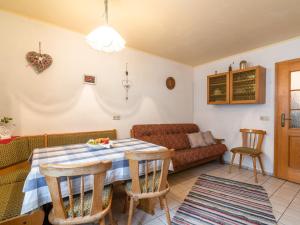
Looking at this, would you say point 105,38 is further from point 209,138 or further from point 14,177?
point 209,138

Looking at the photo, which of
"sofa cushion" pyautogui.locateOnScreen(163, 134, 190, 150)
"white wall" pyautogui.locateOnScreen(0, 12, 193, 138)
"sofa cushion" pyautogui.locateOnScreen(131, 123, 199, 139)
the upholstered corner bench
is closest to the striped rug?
"sofa cushion" pyautogui.locateOnScreen(163, 134, 190, 150)

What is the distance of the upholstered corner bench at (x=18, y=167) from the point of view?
1286mm

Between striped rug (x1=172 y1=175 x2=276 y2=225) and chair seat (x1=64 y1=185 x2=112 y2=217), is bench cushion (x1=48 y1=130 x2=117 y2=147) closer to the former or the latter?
chair seat (x1=64 y1=185 x2=112 y2=217)

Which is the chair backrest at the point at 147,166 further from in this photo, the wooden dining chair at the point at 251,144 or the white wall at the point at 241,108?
the white wall at the point at 241,108

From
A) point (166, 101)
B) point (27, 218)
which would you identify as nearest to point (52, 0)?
point (27, 218)

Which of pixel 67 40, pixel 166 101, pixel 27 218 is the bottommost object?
pixel 27 218

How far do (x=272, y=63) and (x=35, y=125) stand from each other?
4.34 m

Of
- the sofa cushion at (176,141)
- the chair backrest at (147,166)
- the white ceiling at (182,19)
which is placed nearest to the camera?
the chair backrest at (147,166)

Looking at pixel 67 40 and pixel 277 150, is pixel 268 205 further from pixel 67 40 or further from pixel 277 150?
pixel 67 40

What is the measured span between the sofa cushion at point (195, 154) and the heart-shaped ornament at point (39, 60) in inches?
98.7

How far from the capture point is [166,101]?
13.3 feet

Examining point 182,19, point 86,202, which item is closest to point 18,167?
point 86,202

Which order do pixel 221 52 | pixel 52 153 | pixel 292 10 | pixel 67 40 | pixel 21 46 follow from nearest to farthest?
pixel 52 153
pixel 292 10
pixel 21 46
pixel 67 40
pixel 221 52

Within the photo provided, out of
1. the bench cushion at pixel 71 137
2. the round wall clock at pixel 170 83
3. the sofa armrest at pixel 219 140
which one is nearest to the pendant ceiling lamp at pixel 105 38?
the bench cushion at pixel 71 137
